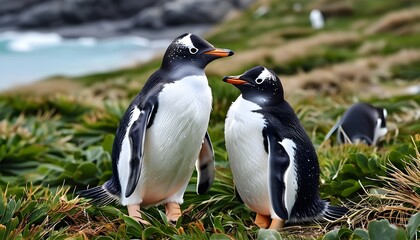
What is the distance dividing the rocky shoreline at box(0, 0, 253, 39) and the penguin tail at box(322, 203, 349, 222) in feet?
137

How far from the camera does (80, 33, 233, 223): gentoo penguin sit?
4.54 metres

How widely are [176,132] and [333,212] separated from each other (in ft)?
3.50

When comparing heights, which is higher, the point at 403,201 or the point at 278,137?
the point at 278,137

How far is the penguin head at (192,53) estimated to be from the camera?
4703 millimetres

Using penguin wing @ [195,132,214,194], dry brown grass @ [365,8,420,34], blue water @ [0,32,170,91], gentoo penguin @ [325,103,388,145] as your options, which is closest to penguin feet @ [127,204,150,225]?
penguin wing @ [195,132,214,194]

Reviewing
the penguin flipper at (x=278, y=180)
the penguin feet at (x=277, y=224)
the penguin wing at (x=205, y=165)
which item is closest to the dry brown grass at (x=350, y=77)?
the penguin wing at (x=205, y=165)

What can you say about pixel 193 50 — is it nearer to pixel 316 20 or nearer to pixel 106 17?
pixel 316 20

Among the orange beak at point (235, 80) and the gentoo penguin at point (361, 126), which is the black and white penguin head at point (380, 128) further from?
the orange beak at point (235, 80)

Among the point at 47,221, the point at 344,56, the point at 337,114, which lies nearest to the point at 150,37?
the point at 344,56

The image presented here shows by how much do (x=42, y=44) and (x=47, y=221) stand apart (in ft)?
133

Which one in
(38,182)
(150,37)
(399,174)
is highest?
(399,174)

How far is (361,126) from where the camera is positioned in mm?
7250

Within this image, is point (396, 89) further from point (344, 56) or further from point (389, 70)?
point (344, 56)

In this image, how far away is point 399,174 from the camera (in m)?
4.74
